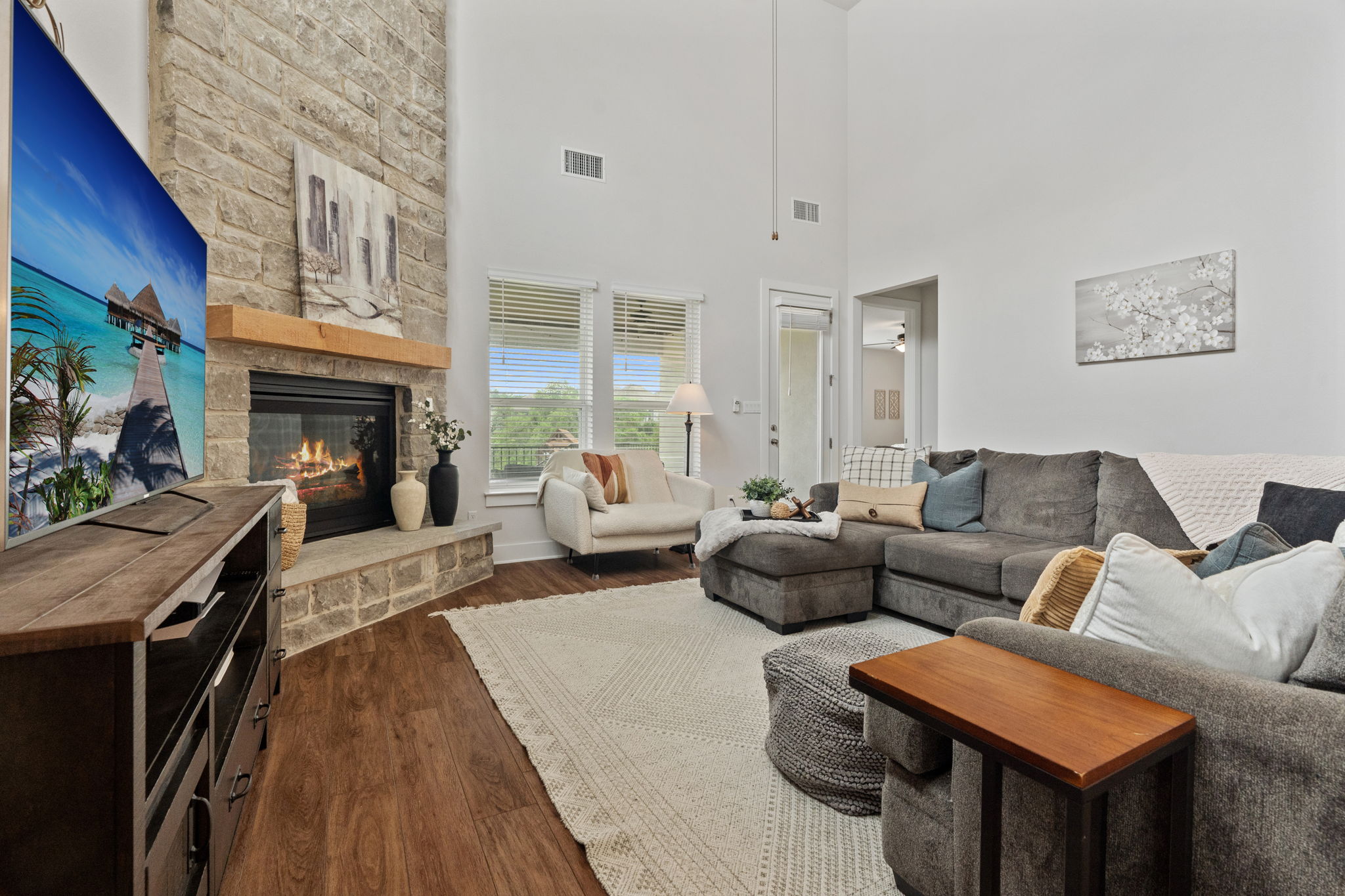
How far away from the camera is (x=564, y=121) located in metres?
4.57

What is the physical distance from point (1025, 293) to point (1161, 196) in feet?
2.93

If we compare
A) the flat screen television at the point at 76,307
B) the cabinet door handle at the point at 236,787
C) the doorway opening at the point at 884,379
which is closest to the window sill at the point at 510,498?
the flat screen television at the point at 76,307

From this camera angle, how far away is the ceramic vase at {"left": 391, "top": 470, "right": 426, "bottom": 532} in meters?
3.64

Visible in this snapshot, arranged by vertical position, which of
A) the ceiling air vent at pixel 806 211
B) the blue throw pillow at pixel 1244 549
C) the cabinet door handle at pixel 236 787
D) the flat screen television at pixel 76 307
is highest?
the ceiling air vent at pixel 806 211

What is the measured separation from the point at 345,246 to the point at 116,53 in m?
1.11

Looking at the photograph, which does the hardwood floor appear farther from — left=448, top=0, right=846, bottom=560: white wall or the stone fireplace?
left=448, top=0, right=846, bottom=560: white wall

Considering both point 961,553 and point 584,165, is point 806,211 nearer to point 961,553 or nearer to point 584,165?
point 584,165

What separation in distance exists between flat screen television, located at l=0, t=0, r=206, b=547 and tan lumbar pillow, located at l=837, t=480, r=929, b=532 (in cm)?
310

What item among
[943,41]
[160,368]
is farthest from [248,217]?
[943,41]

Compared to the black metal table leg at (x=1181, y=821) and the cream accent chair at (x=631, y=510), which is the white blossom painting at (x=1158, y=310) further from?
the black metal table leg at (x=1181, y=821)

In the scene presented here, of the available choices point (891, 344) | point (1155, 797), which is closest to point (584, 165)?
point (1155, 797)

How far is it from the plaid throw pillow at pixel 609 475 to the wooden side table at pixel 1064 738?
332 cm

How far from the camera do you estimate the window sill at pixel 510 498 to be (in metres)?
4.37

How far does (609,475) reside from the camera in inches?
170
